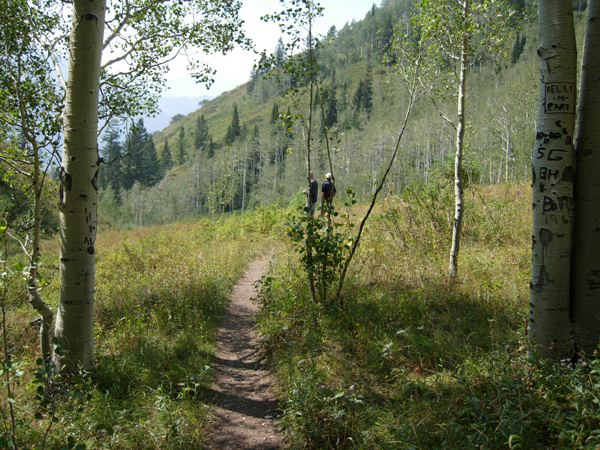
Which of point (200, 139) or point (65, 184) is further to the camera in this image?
point (200, 139)

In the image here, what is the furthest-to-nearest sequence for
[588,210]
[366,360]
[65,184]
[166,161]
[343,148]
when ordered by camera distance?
[166,161], [343,148], [366,360], [65,184], [588,210]

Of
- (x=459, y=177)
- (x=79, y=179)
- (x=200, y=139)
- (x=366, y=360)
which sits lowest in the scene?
(x=366, y=360)

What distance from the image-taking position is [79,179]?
11.2ft

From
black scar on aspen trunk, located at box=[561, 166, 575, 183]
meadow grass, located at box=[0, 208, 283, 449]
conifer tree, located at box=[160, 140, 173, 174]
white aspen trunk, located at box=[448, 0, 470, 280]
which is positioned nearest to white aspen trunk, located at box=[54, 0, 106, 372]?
meadow grass, located at box=[0, 208, 283, 449]

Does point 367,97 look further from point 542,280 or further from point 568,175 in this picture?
point 542,280

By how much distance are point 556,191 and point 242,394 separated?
3.92 meters

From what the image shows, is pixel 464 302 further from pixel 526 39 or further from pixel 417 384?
pixel 526 39

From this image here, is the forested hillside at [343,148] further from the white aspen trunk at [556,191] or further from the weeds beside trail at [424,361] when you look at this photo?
the white aspen trunk at [556,191]

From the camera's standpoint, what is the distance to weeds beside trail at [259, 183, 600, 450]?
93.7 inches

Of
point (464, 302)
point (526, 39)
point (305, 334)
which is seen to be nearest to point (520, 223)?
point (464, 302)

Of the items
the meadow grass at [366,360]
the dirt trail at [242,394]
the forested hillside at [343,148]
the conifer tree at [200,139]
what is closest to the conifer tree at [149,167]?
the forested hillside at [343,148]

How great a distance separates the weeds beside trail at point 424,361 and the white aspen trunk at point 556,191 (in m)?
0.35

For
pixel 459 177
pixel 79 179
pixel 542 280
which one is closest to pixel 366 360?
pixel 542 280

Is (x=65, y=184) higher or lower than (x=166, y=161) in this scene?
Answer: lower
